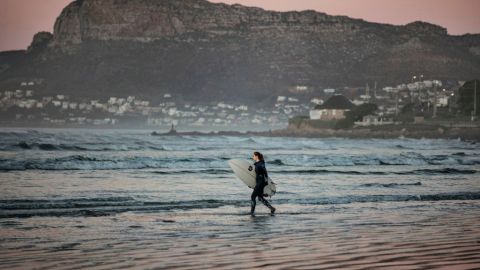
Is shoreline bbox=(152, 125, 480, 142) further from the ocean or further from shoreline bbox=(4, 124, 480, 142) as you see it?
the ocean

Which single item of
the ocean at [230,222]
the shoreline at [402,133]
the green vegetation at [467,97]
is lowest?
the shoreline at [402,133]

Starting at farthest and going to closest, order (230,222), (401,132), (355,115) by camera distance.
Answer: (355,115)
(401,132)
(230,222)

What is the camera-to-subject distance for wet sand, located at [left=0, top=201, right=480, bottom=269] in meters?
15.4

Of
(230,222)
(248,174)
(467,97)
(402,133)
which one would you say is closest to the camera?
(230,222)

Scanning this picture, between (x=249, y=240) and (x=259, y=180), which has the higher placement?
(x=259, y=180)

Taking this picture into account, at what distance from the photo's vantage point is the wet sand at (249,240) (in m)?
15.4

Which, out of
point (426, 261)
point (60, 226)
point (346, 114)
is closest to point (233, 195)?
point (60, 226)

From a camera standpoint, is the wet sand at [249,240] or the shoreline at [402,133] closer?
the wet sand at [249,240]

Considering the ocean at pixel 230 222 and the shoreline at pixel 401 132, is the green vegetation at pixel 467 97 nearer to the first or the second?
the shoreline at pixel 401 132

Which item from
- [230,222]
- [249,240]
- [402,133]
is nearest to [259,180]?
[230,222]

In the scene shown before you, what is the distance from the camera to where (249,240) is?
734 inches

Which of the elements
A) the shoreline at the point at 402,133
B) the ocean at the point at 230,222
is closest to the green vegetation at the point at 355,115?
the shoreline at the point at 402,133

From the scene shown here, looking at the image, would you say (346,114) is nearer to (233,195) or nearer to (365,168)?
(365,168)

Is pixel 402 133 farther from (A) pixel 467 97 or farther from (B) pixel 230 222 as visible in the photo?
(B) pixel 230 222
